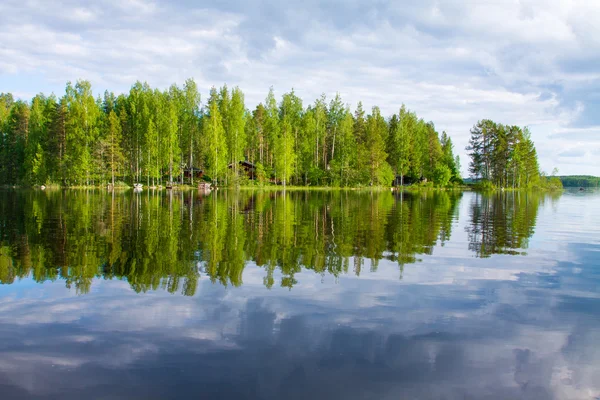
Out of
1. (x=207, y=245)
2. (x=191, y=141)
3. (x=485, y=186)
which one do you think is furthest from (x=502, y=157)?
(x=207, y=245)

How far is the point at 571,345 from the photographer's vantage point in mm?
7836

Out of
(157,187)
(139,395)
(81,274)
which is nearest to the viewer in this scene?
(139,395)

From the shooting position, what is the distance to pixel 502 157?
361 ft

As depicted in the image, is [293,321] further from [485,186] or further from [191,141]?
[485,186]

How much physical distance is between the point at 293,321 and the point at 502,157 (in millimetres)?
113532

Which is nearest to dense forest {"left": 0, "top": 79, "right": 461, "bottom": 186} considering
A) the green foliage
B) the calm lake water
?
the green foliage

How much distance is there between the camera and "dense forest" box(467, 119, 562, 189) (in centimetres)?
10944

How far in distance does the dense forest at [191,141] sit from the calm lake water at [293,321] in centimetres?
6746

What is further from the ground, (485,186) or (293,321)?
(485,186)

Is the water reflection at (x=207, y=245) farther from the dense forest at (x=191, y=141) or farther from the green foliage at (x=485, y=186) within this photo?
the green foliage at (x=485, y=186)

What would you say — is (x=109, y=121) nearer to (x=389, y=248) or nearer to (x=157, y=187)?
(x=157, y=187)

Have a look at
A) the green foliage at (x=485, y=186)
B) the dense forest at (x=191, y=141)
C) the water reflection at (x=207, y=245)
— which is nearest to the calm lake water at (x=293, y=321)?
the water reflection at (x=207, y=245)

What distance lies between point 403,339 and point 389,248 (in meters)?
10.2

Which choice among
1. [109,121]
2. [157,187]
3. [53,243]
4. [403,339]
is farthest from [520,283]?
[109,121]
